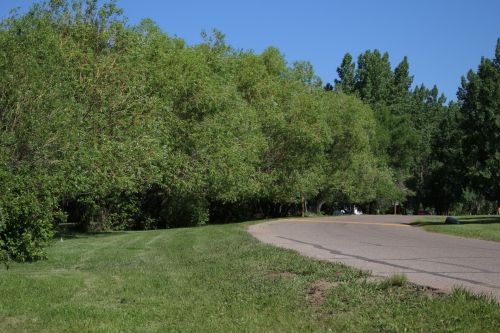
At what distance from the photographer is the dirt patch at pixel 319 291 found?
27.2 feet

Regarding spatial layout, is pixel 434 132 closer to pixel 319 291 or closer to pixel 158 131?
pixel 158 131

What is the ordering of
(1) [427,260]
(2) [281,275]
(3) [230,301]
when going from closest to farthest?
(3) [230,301]
(2) [281,275]
(1) [427,260]

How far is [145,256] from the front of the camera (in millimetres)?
15695

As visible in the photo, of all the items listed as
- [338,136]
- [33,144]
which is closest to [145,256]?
[33,144]

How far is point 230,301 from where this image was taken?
28.5 feet

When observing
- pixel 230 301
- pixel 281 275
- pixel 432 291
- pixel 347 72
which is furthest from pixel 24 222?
pixel 347 72

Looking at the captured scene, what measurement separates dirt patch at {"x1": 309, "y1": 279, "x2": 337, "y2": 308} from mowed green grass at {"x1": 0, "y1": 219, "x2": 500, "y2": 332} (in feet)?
0.06

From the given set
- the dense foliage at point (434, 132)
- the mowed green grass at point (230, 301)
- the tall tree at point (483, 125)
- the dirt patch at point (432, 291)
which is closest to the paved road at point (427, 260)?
the dirt patch at point (432, 291)

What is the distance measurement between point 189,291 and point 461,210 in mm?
85739

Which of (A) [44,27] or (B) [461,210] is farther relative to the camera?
(B) [461,210]

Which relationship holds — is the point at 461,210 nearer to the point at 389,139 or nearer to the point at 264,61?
the point at 389,139

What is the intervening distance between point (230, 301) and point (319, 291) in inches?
55.1

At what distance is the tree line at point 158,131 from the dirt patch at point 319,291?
7924mm

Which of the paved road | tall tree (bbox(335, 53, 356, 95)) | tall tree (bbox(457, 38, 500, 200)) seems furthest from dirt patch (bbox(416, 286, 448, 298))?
tall tree (bbox(335, 53, 356, 95))
